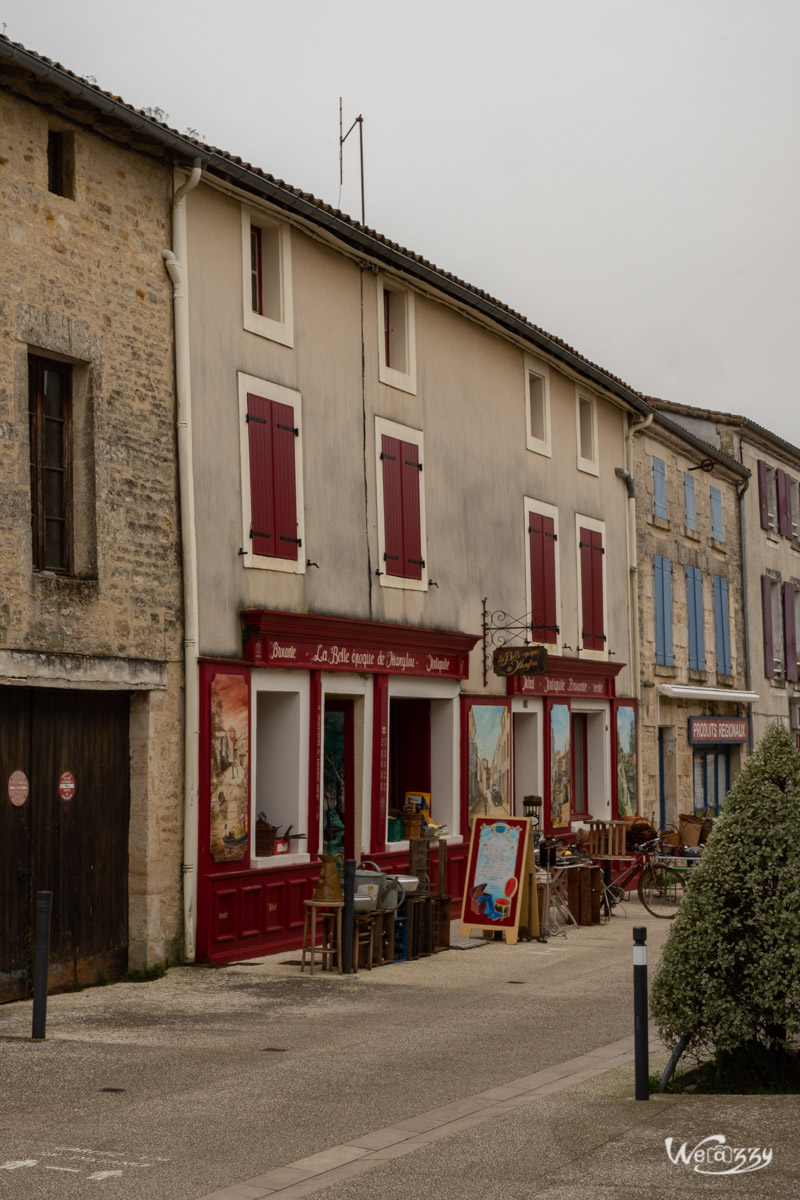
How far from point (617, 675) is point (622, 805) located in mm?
1869

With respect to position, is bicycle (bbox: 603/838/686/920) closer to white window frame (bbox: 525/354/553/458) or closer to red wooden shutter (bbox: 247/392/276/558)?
white window frame (bbox: 525/354/553/458)

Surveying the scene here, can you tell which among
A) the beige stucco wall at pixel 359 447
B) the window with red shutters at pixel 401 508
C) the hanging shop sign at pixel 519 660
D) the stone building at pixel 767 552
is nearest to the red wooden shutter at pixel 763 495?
the stone building at pixel 767 552

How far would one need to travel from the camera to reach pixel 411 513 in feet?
53.3

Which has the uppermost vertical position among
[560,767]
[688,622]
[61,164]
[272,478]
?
[61,164]

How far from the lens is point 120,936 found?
12078 millimetres

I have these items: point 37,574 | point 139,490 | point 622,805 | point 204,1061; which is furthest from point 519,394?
point 204,1061

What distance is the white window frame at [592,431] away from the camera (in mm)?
20844

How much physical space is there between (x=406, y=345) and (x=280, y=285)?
246 cm

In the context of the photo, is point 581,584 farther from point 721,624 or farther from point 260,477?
point 260,477

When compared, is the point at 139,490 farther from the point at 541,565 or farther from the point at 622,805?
the point at 622,805

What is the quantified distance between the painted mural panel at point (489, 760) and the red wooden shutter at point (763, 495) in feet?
41.8

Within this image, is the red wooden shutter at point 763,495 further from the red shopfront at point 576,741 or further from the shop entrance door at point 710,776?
the red shopfront at point 576,741

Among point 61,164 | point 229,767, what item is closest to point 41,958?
point 229,767

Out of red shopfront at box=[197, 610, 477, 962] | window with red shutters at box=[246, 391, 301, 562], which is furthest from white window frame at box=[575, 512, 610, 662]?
window with red shutters at box=[246, 391, 301, 562]
